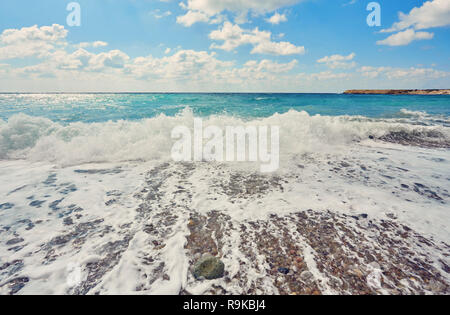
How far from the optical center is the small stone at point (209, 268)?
2529 mm

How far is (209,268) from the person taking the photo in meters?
2.61

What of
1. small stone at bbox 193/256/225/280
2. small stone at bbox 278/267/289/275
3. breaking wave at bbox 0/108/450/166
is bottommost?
small stone at bbox 278/267/289/275

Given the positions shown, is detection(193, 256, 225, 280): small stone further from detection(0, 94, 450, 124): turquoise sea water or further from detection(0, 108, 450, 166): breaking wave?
detection(0, 94, 450, 124): turquoise sea water

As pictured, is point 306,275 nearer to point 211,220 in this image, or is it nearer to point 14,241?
point 211,220

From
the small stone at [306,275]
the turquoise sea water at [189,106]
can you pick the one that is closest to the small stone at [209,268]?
the small stone at [306,275]

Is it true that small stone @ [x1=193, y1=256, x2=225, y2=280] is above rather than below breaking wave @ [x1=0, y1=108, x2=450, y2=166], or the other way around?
below

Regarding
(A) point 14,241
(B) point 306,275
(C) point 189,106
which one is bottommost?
(B) point 306,275

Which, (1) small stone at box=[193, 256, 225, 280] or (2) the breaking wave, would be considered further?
(2) the breaking wave

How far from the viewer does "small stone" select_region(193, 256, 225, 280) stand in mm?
2529

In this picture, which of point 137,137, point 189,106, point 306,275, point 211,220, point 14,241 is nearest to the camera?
point 306,275

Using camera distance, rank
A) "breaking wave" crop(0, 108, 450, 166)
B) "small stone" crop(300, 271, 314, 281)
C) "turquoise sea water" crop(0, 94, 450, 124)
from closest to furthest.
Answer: "small stone" crop(300, 271, 314, 281)
"breaking wave" crop(0, 108, 450, 166)
"turquoise sea water" crop(0, 94, 450, 124)

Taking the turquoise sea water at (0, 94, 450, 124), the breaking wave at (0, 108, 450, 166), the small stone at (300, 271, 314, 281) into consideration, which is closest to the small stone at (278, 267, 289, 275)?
the small stone at (300, 271, 314, 281)

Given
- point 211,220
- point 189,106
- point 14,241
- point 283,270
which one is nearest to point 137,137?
point 14,241
